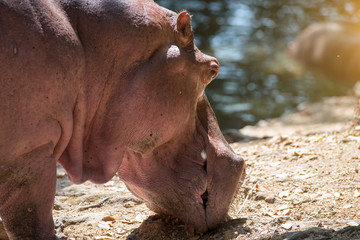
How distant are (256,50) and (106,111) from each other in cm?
1158

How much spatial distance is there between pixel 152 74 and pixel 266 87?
9.37 meters

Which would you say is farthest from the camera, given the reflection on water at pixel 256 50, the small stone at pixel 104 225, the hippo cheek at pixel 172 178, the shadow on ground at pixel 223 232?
the reflection on water at pixel 256 50

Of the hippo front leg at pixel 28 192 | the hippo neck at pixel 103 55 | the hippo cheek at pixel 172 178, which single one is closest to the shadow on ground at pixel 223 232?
the hippo cheek at pixel 172 178

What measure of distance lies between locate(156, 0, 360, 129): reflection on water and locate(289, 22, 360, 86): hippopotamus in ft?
1.30

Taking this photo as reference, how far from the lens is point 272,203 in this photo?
136 inches

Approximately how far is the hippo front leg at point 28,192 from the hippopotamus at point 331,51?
10.2m

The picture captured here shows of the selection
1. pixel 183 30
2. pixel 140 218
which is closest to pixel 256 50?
pixel 140 218

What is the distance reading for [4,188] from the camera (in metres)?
2.20

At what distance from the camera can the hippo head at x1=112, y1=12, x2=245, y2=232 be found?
262cm

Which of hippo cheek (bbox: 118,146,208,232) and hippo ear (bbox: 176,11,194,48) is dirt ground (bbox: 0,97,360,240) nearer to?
hippo cheek (bbox: 118,146,208,232)

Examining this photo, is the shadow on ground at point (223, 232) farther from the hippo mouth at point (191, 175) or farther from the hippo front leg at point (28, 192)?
the hippo front leg at point (28, 192)

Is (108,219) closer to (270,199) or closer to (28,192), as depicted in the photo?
(270,199)

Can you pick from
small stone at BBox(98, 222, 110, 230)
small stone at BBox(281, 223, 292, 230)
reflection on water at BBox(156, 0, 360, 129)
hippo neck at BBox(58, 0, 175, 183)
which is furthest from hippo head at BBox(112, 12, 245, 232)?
reflection on water at BBox(156, 0, 360, 129)

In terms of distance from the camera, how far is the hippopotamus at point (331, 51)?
11.9m
